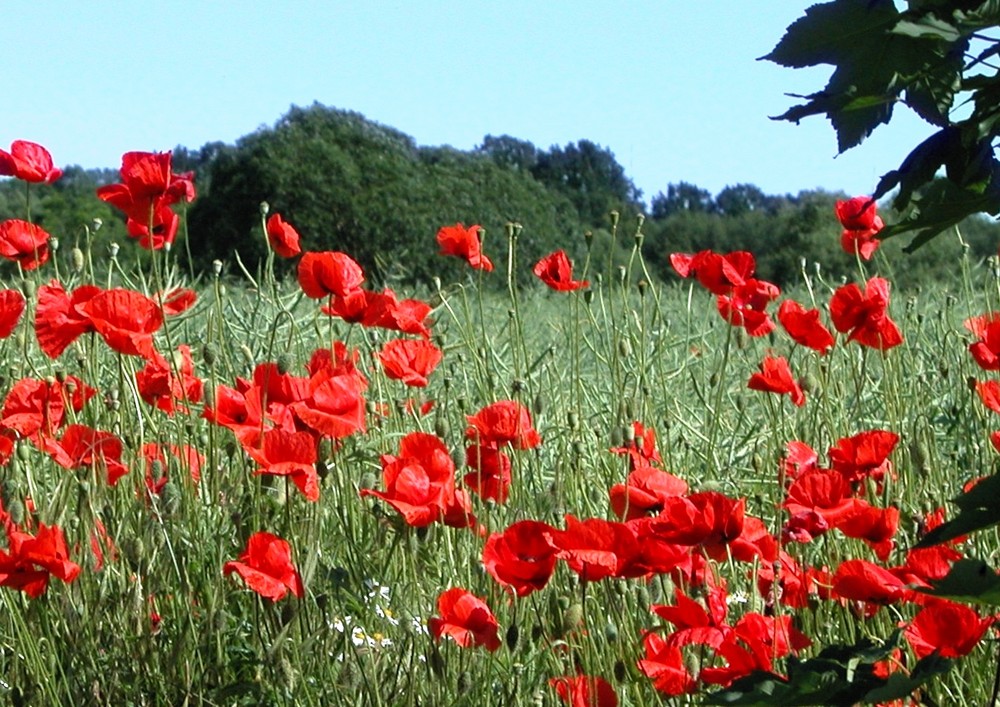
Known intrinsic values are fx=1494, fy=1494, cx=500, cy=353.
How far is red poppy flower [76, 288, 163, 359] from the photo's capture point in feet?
6.38

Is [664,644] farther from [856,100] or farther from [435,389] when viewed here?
[435,389]

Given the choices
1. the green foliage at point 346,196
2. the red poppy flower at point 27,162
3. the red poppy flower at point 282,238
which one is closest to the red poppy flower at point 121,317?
the red poppy flower at point 282,238

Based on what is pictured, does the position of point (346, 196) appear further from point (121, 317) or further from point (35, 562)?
point (35, 562)

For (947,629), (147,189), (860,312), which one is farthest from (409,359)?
(947,629)

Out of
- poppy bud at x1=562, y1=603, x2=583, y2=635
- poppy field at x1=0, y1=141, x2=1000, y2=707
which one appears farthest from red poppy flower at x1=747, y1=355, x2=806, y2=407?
poppy bud at x1=562, y1=603, x2=583, y2=635

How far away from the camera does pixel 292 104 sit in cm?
1360

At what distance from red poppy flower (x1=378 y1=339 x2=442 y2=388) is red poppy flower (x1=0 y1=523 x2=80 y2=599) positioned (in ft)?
2.44

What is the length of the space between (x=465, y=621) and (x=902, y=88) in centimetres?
78

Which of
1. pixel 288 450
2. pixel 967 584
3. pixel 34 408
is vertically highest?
pixel 967 584

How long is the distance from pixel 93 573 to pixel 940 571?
1.16 metres

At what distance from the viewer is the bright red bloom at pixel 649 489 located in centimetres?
179

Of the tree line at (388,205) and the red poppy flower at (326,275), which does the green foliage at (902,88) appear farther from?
the tree line at (388,205)

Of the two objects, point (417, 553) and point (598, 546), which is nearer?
point (598, 546)

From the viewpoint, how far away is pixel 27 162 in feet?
8.95
